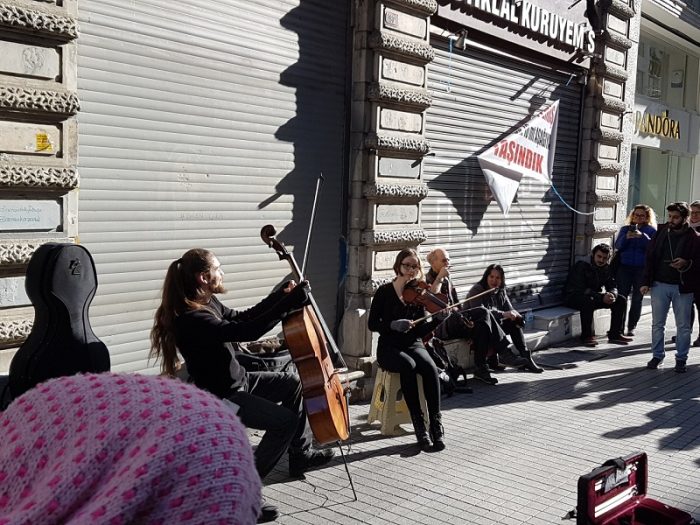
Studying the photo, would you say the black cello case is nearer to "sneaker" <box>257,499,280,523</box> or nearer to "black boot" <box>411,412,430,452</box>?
"sneaker" <box>257,499,280,523</box>

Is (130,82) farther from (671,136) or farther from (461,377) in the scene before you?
(671,136)

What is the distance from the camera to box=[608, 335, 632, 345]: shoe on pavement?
11.2m

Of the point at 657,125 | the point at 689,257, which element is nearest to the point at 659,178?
the point at 657,125

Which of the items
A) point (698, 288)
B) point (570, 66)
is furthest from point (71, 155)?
point (570, 66)

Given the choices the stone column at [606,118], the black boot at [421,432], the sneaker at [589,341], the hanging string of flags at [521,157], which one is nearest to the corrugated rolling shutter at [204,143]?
the black boot at [421,432]

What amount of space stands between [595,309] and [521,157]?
8.11ft

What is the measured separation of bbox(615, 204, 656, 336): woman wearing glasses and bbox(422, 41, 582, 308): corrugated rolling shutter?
0.91 metres

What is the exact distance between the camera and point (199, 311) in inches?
178

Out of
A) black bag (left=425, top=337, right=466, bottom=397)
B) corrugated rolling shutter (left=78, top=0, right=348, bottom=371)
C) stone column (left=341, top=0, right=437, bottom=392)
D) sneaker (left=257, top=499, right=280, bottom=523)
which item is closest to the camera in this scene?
sneaker (left=257, top=499, right=280, bottom=523)

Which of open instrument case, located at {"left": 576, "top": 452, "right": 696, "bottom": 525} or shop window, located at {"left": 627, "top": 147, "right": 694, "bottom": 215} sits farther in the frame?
shop window, located at {"left": 627, "top": 147, "right": 694, "bottom": 215}

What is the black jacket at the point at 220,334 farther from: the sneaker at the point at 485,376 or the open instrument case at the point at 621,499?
the sneaker at the point at 485,376

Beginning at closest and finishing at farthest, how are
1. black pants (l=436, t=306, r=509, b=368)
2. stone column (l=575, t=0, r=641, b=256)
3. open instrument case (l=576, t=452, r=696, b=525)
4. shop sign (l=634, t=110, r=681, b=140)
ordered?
open instrument case (l=576, t=452, r=696, b=525), black pants (l=436, t=306, r=509, b=368), stone column (l=575, t=0, r=641, b=256), shop sign (l=634, t=110, r=681, b=140)

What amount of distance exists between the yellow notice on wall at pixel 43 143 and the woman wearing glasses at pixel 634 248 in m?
8.45

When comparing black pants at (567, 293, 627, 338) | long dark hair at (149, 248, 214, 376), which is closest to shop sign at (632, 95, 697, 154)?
black pants at (567, 293, 627, 338)
